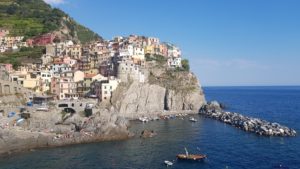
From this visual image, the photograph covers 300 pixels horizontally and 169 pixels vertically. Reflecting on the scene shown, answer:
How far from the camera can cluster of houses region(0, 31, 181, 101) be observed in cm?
9762

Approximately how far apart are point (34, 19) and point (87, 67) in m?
52.9

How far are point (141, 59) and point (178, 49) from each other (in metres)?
39.9

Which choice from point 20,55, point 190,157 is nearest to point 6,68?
point 20,55

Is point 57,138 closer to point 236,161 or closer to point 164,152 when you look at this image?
point 164,152

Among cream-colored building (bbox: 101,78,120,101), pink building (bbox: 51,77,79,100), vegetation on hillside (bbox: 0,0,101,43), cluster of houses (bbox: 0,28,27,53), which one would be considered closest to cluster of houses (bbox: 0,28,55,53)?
cluster of houses (bbox: 0,28,27,53)

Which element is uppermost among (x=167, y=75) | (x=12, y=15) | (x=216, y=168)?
(x=12, y=15)

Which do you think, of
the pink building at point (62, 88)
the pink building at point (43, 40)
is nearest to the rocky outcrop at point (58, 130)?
the pink building at point (62, 88)

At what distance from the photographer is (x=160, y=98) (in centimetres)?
11000

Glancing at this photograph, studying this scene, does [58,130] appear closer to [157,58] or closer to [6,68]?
[6,68]

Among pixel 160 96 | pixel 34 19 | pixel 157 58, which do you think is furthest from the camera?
pixel 34 19

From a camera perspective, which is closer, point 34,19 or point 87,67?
point 87,67

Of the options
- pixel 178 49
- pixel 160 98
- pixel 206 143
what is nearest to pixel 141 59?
pixel 160 98

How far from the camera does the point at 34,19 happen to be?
155750 millimetres

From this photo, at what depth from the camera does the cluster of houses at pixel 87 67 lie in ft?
320
